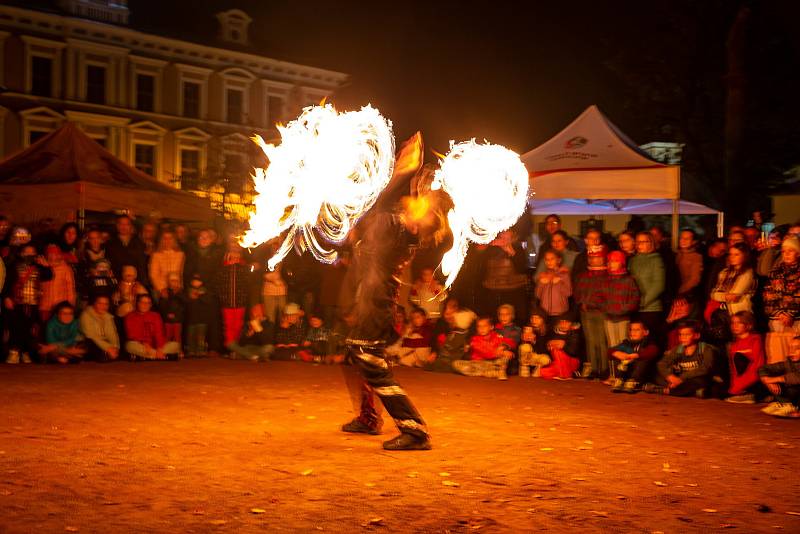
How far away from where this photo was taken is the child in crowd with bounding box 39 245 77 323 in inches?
498

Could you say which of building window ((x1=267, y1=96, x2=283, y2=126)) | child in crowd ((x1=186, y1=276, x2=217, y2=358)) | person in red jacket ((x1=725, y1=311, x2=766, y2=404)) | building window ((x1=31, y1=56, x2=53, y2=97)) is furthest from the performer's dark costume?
building window ((x1=267, y1=96, x2=283, y2=126))

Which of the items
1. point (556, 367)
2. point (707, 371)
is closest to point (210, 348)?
point (556, 367)

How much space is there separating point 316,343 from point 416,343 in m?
1.46

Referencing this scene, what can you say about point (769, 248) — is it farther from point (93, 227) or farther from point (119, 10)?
point (119, 10)

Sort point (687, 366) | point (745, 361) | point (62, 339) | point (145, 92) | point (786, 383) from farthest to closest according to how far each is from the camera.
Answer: point (145, 92) → point (62, 339) → point (687, 366) → point (745, 361) → point (786, 383)

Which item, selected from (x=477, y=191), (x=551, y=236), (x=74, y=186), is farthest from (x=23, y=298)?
(x=551, y=236)

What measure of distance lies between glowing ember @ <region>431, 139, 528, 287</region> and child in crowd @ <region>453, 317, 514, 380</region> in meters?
1.24

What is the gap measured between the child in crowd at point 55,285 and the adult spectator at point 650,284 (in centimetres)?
736

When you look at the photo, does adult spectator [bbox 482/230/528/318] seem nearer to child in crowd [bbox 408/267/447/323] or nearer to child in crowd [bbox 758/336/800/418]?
child in crowd [bbox 408/267/447/323]

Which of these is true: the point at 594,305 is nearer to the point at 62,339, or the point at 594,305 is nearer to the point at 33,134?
the point at 62,339

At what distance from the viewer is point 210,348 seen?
13836mm

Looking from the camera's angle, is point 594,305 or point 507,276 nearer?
point 594,305

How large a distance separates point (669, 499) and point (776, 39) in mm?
34908

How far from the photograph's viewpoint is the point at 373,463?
676 cm
